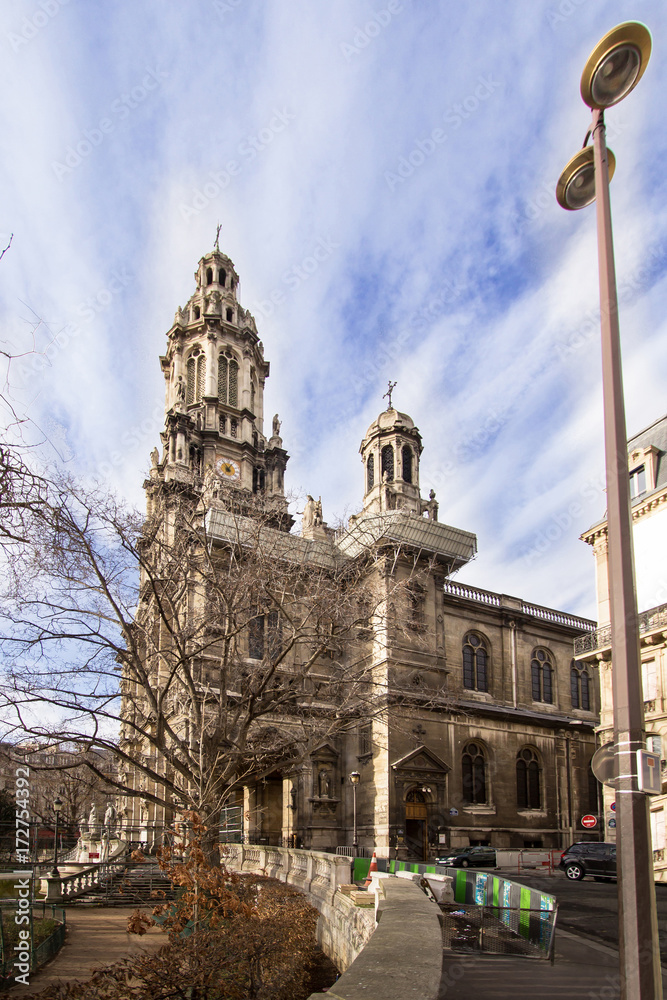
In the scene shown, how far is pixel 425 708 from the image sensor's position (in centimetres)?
3519

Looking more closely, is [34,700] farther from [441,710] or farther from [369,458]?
[369,458]

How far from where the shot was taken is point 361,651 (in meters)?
40.3

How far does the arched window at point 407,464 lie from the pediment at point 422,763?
16.3 meters

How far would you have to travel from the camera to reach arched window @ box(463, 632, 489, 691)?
44375 millimetres

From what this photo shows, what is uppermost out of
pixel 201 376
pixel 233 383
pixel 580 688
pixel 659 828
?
pixel 201 376

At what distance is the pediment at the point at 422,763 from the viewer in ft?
121

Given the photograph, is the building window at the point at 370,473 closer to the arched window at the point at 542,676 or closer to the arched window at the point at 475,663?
the arched window at the point at 475,663

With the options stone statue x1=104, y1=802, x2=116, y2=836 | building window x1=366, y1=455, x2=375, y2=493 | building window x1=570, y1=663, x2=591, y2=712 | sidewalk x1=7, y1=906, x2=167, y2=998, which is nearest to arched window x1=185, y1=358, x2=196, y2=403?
building window x1=366, y1=455, x2=375, y2=493

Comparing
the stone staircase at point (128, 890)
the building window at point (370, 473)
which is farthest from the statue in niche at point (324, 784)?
the building window at point (370, 473)

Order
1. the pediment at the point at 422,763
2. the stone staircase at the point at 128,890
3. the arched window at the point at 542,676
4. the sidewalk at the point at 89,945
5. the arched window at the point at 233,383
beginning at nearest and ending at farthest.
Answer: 1. the sidewalk at the point at 89,945
2. the stone staircase at the point at 128,890
3. the pediment at the point at 422,763
4. the arched window at the point at 542,676
5. the arched window at the point at 233,383

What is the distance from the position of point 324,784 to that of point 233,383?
107 ft

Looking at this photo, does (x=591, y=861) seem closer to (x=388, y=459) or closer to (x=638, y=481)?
(x=638, y=481)

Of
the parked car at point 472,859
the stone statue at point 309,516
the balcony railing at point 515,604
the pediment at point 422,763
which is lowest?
the parked car at point 472,859

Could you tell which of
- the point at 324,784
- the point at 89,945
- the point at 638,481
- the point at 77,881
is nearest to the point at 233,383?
the point at 324,784
